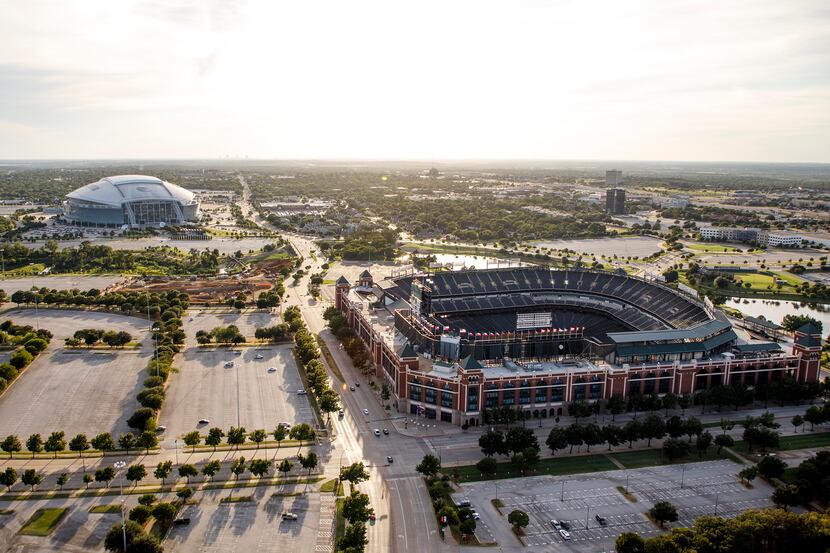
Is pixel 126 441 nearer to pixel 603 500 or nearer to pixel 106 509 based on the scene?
pixel 106 509

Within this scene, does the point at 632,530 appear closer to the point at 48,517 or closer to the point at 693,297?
the point at 48,517

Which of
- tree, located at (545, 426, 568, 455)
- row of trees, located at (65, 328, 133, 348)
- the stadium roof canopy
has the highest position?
the stadium roof canopy

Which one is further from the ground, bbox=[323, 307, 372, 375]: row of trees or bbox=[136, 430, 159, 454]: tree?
bbox=[323, 307, 372, 375]: row of trees

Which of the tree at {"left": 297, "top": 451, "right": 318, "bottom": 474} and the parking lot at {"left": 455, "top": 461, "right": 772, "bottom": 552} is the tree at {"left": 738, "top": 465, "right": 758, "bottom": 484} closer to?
the parking lot at {"left": 455, "top": 461, "right": 772, "bottom": 552}

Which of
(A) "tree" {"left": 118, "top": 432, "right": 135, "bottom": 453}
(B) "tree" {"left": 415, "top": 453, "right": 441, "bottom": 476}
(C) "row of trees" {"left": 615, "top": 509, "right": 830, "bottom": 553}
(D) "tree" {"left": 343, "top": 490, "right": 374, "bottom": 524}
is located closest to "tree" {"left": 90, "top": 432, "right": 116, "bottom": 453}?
(A) "tree" {"left": 118, "top": 432, "right": 135, "bottom": 453}

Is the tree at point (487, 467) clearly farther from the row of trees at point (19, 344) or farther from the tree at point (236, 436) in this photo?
the row of trees at point (19, 344)

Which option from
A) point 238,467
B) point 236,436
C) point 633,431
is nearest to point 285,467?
point 238,467

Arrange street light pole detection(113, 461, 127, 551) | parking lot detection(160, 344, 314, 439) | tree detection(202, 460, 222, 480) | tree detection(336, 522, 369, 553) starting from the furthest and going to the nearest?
1. parking lot detection(160, 344, 314, 439)
2. tree detection(202, 460, 222, 480)
3. street light pole detection(113, 461, 127, 551)
4. tree detection(336, 522, 369, 553)
